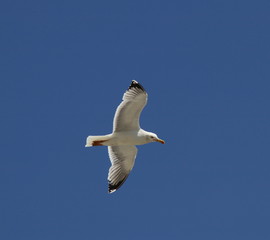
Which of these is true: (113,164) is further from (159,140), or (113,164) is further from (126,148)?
(159,140)

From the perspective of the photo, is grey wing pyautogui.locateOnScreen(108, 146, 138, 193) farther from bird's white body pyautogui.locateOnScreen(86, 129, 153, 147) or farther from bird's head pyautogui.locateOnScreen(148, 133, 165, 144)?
bird's head pyautogui.locateOnScreen(148, 133, 165, 144)

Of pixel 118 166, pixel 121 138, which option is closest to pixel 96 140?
pixel 121 138

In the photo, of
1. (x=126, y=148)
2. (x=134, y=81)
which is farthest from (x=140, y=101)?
(x=126, y=148)

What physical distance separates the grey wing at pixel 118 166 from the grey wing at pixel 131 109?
0.96 m

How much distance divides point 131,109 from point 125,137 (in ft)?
2.40

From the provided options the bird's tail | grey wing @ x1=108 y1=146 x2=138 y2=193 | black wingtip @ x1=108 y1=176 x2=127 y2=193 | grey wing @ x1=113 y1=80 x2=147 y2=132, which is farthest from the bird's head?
black wingtip @ x1=108 y1=176 x2=127 y2=193

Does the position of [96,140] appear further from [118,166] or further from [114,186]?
[114,186]

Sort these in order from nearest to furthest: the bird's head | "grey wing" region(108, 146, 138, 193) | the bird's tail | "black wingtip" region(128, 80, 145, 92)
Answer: "black wingtip" region(128, 80, 145, 92) < the bird's tail < the bird's head < "grey wing" region(108, 146, 138, 193)

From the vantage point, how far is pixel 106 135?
14.6 meters

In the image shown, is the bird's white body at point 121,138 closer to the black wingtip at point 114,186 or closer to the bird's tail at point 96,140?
the bird's tail at point 96,140

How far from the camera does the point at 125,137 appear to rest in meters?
14.6

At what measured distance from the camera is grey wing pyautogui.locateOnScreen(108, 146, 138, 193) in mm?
15461

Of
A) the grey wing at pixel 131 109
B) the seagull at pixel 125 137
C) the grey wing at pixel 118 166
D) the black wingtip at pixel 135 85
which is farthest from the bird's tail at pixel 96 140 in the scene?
the black wingtip at pixel 135 85

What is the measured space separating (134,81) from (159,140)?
162 centimetres
